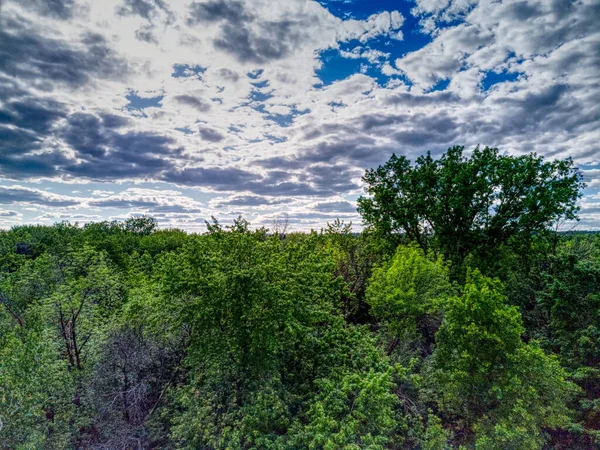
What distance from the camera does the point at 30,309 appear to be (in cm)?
2131

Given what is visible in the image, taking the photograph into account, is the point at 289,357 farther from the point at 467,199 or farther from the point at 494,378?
the point at 467,199

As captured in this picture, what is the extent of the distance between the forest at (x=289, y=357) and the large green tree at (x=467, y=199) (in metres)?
0.38

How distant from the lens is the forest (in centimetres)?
1374

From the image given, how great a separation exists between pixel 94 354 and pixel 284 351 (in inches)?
433

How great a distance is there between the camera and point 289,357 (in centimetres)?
1669

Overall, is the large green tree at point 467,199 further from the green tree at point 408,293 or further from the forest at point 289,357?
the green tree at point 408,293

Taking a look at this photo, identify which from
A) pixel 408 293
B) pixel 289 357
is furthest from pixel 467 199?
pixel 289 357

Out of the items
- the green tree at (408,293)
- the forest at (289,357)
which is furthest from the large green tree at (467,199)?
the green tree at (408,293)

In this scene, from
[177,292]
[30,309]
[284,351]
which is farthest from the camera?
[30,309]

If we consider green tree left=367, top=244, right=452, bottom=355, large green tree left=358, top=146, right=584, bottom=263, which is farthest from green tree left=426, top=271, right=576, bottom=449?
large green tree left=358, top=146, right=584, bottom=263

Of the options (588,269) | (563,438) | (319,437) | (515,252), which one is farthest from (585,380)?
(319,437)

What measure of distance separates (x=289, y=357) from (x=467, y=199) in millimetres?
17331

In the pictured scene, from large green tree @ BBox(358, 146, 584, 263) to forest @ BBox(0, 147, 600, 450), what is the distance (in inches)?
14.9

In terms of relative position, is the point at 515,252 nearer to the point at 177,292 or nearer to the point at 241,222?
the point at 241,222
